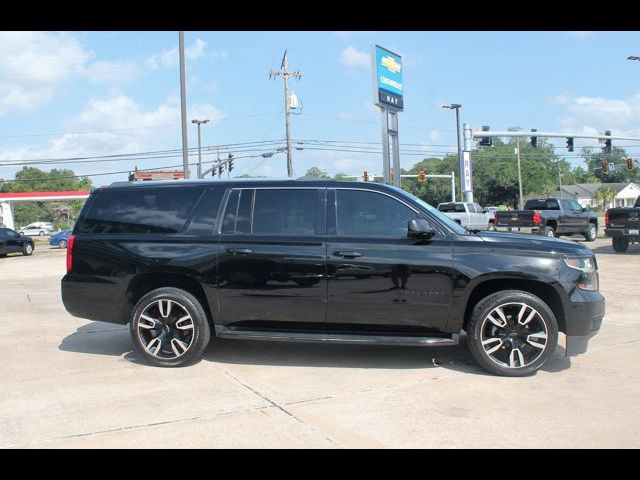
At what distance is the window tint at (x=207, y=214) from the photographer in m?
5.72

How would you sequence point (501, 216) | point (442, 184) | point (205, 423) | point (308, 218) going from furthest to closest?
point (442, 184) → point (501, 216) → point (308, 218) → point (205, 423)

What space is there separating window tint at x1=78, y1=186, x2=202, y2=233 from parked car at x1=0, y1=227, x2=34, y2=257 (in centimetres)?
2594

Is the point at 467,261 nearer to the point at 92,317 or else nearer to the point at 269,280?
the point at 269,280

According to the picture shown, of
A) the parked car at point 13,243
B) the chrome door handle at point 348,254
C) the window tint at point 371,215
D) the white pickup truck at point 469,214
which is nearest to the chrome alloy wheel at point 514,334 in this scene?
the window tint at point 371,215

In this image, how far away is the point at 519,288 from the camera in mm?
5418

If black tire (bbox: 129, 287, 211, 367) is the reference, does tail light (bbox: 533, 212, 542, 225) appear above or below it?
above

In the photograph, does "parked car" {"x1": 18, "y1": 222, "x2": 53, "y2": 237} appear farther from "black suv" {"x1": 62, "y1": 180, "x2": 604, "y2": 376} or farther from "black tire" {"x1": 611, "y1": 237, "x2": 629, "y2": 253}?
"black suv" {"x1": 62, "y1": 180, "x2": 604, "y2": 376}

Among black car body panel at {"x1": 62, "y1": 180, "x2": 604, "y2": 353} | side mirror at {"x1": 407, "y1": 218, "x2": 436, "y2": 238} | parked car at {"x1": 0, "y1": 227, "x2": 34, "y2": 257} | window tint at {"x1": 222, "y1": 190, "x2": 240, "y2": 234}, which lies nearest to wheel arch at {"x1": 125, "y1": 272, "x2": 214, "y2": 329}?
black car body panel at {"x1": 62, "y1": 180, "x2": 604, "y2": 353}

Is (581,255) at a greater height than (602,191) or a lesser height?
lesser

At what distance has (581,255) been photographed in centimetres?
532

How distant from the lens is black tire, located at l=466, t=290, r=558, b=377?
522 cm

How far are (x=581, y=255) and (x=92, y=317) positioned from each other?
4946mm
